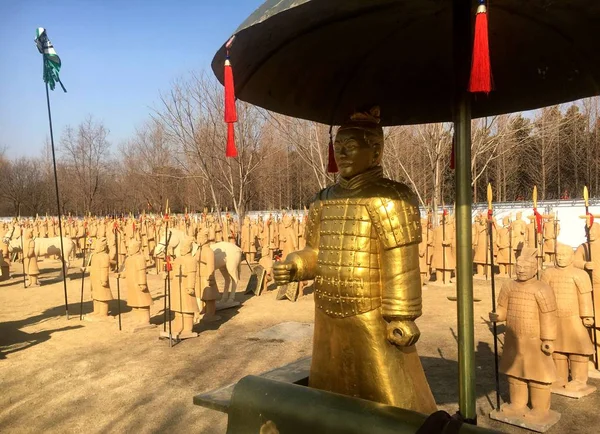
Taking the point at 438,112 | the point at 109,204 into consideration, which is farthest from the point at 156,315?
the point at 109,204

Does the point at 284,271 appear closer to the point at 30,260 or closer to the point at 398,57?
the point at 398,57

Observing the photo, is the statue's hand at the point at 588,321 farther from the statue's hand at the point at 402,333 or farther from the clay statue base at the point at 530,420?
the statue's hand at the point at 402,333

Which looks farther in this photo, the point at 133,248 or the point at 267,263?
the point at 267,263

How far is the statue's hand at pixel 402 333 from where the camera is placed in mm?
2678

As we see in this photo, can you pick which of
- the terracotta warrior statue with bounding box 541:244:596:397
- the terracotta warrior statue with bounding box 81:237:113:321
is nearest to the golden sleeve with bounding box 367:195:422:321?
the terracotta warrior statue with bounding box 541:244:596:397

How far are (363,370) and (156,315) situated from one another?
8.67 metres

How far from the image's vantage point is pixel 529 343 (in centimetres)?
491

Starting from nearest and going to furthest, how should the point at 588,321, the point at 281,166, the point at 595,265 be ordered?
the point at 588,321
the point at 595,265
the point at 281,166

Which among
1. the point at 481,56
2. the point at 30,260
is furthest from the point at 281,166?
the point at 481,56

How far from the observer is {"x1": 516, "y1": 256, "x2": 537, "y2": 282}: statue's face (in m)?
5.02

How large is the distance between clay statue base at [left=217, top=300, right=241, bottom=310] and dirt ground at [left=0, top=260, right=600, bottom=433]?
0.21 m

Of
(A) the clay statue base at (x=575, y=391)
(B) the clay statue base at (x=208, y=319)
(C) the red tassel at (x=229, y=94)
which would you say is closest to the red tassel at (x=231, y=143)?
(C) the red tassel at (x=229, y=94)

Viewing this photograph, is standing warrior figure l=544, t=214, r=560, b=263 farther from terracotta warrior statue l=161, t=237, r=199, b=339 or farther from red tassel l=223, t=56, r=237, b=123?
red tassel l=223, t=56, r=237, b=123

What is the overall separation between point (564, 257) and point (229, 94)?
5248 mm
